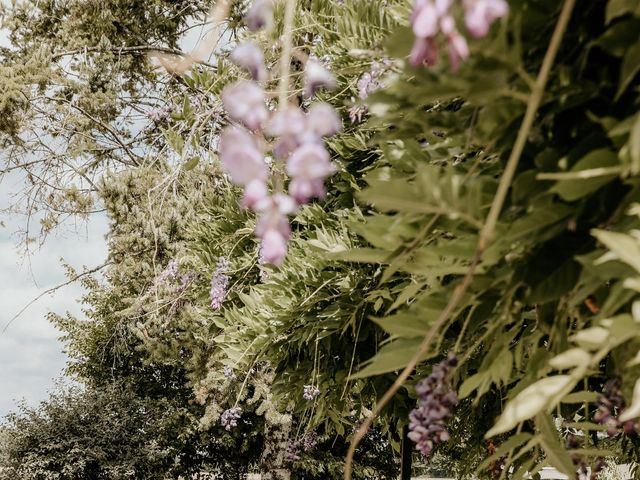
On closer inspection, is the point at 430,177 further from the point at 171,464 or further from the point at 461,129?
the point at 171,464

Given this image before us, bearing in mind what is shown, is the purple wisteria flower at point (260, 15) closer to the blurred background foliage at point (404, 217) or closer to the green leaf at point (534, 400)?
the blurred background foliage at point (404, 217)

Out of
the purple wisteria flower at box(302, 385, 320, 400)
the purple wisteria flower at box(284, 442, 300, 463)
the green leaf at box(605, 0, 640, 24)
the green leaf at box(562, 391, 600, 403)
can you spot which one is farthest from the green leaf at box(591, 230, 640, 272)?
the purple wisteria flower at box(284, 442, 300, 463)

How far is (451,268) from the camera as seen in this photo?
142 cm

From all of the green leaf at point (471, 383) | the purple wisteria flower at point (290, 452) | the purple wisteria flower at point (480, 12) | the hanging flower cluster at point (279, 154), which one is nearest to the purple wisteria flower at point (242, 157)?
the hanging flower cluster at point (279, 154)

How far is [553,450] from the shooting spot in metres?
1.63

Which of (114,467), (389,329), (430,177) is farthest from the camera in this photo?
(114,467)

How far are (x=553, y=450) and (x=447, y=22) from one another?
45.3 inches

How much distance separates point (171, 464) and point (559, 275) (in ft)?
64.3

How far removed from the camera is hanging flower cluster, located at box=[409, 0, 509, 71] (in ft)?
2.76

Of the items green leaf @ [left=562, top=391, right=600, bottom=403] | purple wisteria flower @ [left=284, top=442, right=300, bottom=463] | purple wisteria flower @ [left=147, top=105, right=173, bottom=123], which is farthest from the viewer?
purple wisteria flower @ [left=147, top=105, right=173, bottom=123]

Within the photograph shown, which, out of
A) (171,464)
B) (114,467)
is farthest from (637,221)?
(171,464)

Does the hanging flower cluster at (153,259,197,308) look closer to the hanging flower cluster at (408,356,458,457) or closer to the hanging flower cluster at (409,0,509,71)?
the hanging flower cluster at (408,356,458,457)

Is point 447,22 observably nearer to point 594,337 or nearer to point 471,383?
point 594,337

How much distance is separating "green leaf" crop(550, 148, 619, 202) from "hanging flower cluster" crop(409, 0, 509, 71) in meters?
0.34
